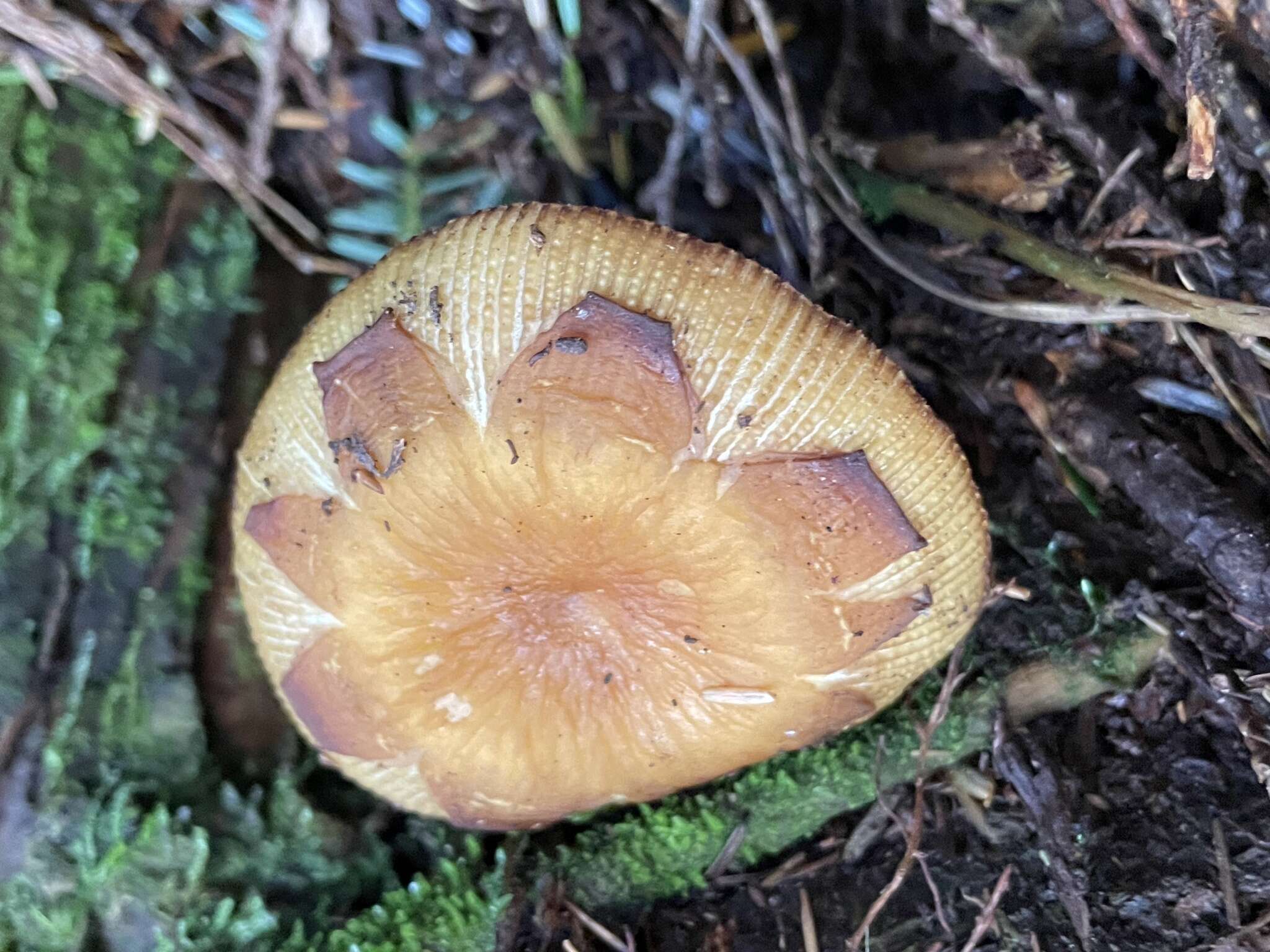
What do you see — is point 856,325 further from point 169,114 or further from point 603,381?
point 169,114

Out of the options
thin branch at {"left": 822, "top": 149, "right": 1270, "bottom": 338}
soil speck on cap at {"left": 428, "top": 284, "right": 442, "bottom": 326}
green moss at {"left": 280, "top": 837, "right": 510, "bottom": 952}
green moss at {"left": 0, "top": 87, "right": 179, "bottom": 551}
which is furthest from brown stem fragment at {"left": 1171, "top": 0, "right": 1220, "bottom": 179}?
green moss at {"left": 0, "top": 87, "right": 179, "bottom": 551}

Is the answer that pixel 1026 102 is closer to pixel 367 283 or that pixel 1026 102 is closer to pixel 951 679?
pixel 951 679

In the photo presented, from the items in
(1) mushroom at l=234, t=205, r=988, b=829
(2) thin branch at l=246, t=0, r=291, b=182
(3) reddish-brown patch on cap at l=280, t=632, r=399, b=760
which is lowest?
(3) reddish-brown patch on cap at l=280, t=632, r=399, b=760

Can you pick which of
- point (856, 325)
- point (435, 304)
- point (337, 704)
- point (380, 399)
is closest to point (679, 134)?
point (856, 325)

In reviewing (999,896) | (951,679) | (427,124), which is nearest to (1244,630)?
(951,679)

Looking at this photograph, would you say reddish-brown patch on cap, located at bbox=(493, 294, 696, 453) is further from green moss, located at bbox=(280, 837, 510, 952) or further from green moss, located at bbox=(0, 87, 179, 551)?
green moss, located at bbox=(0, 87, 179, 551)

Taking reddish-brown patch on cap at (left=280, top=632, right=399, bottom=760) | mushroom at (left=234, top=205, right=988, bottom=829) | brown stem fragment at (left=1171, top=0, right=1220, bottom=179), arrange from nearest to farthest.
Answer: brown stem fragment at (left=1171, top=0, right=1220, bottom=179), mushroom at (left=234, top=205, right=988, bottom=829), reddish-brown patch on cap at (left=280, top=632, right=399, bottom=760)
